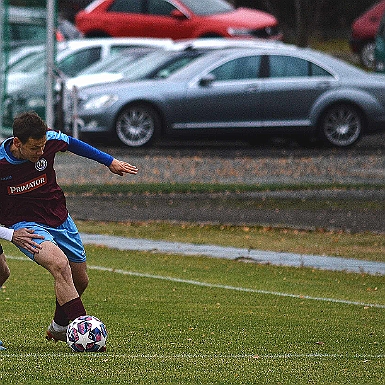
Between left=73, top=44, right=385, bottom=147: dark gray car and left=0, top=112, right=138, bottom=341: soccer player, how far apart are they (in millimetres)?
13771

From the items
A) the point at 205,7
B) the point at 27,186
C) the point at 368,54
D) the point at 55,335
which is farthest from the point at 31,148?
the point at 368,54

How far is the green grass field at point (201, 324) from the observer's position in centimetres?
655

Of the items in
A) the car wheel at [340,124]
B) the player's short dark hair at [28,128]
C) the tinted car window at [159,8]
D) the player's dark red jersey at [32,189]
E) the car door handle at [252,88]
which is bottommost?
the car wheel at [340,124]

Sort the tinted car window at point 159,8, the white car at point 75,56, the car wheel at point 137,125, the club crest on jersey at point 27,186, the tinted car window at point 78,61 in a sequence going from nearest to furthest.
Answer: the club crest on jersey at point 27,186
the car wheel at point 137,125
the white car at point 75,56
the tinted car window at point 78,61
the tinted car window at point 159,8

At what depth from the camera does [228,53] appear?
22.2 m

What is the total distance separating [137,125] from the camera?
21609 millimetres

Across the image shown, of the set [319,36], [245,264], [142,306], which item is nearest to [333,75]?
[245,264]

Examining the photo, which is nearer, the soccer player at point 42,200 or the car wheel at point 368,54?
the soccer player at point 42,200

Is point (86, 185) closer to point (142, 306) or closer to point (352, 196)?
point (352, 196)

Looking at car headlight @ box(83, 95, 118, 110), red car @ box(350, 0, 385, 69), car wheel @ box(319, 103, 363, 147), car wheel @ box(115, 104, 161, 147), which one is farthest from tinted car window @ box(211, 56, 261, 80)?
red car @ box(350, 0, 385, 69)

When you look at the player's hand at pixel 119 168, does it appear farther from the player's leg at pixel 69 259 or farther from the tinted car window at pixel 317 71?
the tinted car window at pixel 317 71

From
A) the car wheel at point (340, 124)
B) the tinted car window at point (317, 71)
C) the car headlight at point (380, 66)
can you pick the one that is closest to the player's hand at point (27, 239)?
the car wheel at point (340, 124)

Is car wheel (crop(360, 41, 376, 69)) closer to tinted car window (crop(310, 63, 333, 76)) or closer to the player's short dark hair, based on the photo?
tinted car window (crop(310, 63, 333, 76))

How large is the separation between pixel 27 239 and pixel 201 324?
78.3 inches
